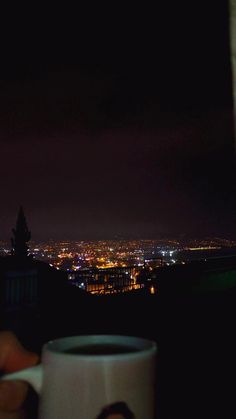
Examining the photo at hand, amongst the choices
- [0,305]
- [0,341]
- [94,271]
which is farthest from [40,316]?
[0,341]

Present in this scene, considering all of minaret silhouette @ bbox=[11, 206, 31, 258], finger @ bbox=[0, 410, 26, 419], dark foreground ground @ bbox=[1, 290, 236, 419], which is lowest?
dark foreground ground @ bbox=[1, 290, 236, 419]

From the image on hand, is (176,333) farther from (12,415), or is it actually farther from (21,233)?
(21,233)

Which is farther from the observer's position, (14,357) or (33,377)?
(14,357)

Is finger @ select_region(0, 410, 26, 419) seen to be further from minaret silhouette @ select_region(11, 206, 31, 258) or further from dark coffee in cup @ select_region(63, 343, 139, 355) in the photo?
minaret silhouette @ select_region(11, 206, 31, 258)

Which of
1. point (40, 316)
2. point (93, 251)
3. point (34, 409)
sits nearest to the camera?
point (34, 409)

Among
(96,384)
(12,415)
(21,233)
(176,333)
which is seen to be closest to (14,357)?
(12,415)

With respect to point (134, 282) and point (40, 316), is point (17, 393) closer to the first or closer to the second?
point (40, 316)

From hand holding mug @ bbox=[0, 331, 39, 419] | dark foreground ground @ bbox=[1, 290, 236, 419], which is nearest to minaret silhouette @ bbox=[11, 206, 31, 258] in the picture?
dark foreground ground @ bbox=[1, 290, 236, 419]
